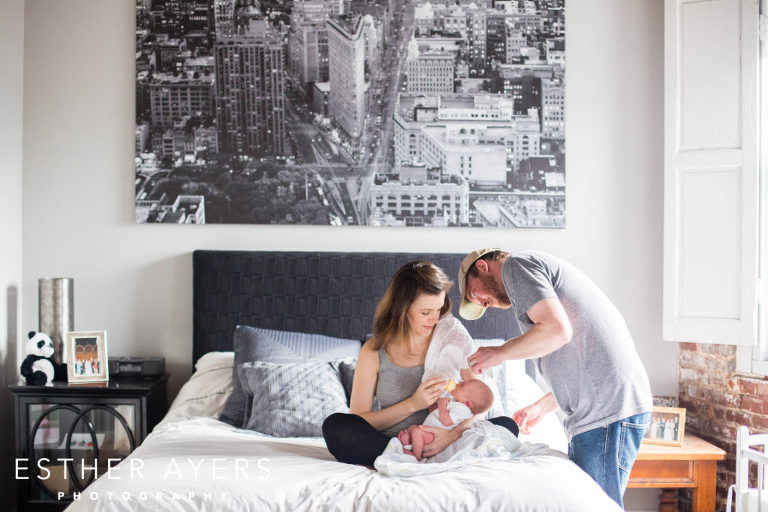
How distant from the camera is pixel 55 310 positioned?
11.9 ft

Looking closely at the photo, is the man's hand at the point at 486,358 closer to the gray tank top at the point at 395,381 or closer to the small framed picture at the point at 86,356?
the gray tank top at the point at 395,381

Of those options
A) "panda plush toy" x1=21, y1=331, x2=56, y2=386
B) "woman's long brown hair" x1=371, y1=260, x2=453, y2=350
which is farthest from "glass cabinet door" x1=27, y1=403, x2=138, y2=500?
"woman's long brown hair" x1=371, y1=260, x2=453, y2=350

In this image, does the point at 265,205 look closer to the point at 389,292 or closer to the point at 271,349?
the point at 271,349

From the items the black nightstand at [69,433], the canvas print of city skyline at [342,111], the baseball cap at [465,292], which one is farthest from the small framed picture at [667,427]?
the black nightstand at [69,433]

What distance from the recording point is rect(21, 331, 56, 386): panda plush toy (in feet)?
11.2

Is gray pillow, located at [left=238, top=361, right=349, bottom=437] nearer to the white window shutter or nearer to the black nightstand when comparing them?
the black nightstand

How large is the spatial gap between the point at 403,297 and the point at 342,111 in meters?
1.70

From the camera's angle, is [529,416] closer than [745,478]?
Yes

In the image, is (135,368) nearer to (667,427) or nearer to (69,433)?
(69,433)

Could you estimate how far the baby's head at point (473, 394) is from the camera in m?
2.38

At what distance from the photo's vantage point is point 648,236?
3859mm

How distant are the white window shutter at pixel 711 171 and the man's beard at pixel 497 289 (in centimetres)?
152

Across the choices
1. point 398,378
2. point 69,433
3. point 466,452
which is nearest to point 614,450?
point 466,452

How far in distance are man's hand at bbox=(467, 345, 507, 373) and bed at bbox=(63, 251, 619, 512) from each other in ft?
1.02
